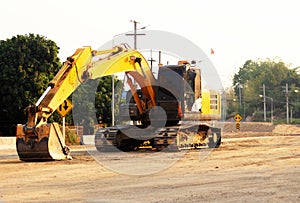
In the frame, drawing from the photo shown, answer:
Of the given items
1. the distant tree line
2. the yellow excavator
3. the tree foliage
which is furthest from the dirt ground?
the tree foliage

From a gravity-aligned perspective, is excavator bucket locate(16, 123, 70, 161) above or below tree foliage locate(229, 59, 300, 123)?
below

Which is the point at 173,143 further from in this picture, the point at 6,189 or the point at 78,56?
the point at 6,189

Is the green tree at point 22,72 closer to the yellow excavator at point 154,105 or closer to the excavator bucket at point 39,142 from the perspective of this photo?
the yellow excavator at point 154,105

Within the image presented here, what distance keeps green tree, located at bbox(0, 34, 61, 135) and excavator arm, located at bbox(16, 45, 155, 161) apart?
90.0ft

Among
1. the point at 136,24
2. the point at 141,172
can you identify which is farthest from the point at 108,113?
the point at 141,172

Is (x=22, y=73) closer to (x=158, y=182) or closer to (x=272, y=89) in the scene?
(x=158, y=182)

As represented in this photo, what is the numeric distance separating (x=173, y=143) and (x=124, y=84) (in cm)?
335

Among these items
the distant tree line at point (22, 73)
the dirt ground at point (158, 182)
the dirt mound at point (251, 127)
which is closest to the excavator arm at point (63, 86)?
the dirt ground at point (158, 182)

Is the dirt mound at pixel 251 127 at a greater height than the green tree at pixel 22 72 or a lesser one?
lesser

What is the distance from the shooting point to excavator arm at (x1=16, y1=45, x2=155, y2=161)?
2016cm

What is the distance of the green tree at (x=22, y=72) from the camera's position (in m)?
51.3

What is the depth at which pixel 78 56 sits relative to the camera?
22328 millimetres

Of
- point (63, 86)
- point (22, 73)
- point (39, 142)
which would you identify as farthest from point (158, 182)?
point (22, 73)

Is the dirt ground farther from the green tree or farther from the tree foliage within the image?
the tree foliage
